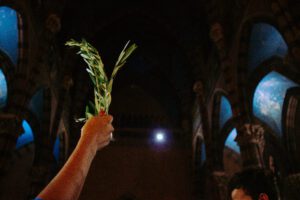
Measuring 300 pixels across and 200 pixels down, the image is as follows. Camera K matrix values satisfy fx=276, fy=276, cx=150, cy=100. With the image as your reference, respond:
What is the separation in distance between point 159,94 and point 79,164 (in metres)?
16.5

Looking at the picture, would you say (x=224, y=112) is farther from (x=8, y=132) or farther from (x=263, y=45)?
(x=8, y=132)

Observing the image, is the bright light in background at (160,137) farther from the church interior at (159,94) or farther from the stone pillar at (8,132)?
the stone pillar at (8,132)

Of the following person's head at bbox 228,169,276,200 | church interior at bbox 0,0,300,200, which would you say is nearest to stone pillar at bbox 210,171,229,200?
church interior at bbox 0,0,300,200

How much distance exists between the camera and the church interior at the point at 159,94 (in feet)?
24.7

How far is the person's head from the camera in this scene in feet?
4.93

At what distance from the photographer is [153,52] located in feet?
57.8

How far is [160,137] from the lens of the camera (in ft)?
48.2

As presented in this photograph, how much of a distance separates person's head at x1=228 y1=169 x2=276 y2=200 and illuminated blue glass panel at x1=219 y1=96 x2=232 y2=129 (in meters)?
9.42

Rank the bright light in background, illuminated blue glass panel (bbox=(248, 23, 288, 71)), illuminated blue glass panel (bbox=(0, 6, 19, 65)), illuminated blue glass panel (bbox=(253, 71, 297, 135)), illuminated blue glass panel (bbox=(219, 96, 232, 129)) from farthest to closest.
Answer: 1. the bright light in background
2. illuminated blue glass panel (bbox=(219, 96, 232, 129))
3. illuminated blue glass panel (bbox=(253, 71, 297, 135))
4. illuminated blue glass panel (bbox=(248, 23, 288, 71))
5. illuminated blue glass panel (bbox=(0, 6, 19, 65))

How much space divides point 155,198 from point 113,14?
10.1 metres

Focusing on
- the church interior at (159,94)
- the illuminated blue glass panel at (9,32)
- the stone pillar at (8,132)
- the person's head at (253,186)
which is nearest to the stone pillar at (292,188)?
the church interior at (159,94)

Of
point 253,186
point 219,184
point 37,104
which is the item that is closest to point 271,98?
point 219,184

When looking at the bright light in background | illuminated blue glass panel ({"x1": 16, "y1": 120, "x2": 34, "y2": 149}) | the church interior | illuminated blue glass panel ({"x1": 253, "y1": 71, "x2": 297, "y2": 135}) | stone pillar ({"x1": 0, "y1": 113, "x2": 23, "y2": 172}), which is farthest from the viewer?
the bright light in background

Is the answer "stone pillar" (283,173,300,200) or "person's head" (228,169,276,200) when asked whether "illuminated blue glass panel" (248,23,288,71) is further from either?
"person's head" (228,169,276,200)
